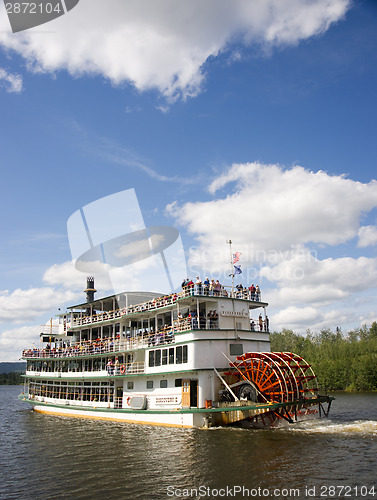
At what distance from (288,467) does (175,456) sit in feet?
15.3

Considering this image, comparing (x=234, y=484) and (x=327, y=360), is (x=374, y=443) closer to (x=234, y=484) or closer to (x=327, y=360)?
(x=234, y=484)

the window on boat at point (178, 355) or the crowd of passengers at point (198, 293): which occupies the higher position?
the crowd of passengers at point (198, 293)

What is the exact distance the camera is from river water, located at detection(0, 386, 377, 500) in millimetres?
A: 13258

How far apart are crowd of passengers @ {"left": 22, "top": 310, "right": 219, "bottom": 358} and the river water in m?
5.28

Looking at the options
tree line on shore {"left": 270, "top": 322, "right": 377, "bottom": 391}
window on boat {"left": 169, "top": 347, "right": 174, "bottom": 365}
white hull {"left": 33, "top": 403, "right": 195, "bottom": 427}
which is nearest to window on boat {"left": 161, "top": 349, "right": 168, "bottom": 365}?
window on boat {"left": 169, "top": 347, "right": 174, "bottom": 365}

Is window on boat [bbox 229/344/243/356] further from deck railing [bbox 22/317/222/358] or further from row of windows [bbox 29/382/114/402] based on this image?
row of windows [bbox 29/382/114/402]

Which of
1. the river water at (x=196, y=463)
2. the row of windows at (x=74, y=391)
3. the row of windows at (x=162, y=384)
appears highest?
the row of windows at (x=162, y=384)

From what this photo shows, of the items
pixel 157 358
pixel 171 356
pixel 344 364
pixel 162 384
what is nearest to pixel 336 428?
pixel 171 356

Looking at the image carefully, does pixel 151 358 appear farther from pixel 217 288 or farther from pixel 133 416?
pixel 217 288

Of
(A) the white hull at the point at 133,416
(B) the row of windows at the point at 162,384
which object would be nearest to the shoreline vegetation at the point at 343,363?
(A) the white hull at the point at 133,416

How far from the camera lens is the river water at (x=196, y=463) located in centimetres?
1326

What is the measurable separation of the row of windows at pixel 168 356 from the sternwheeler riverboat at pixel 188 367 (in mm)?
54

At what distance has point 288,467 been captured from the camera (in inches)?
587

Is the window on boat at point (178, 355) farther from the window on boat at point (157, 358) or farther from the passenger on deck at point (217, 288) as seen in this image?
the passenger on deck at point (217, 288)
